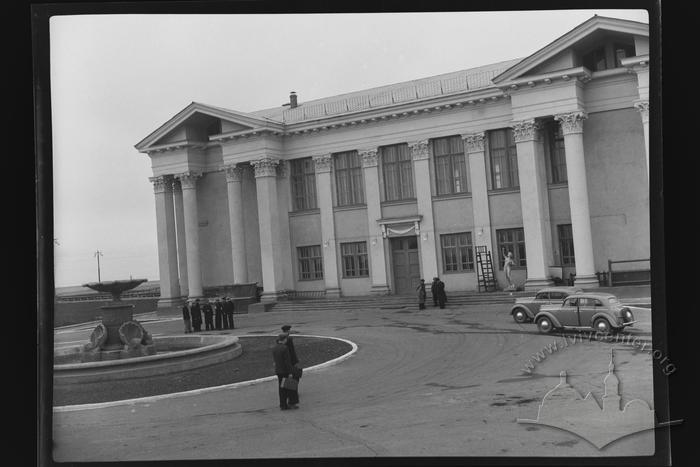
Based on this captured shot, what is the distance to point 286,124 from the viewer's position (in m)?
16.0

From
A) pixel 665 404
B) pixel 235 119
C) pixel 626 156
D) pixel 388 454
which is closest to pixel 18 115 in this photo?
pixel 235 119

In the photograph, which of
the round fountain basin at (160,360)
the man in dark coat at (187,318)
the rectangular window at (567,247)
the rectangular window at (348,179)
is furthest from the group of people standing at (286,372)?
the rectangular window at (567,247)

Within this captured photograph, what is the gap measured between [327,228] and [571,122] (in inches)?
282

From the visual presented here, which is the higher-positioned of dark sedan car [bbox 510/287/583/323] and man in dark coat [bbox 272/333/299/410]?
dark sedan car [bbox 510/287/583/323]

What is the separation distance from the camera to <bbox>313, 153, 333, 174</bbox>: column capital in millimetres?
15820

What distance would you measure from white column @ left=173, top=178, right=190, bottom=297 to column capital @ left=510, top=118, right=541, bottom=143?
8167mm

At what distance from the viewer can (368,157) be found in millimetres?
16125

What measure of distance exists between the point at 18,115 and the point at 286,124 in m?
7.22

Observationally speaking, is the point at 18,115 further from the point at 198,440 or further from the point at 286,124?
the point at 286,124

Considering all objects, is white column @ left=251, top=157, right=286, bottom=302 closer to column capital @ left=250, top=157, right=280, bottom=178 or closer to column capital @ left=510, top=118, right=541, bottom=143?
column capital @ left=250, top=157, right=280, bottom=178

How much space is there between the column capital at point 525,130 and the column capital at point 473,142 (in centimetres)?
83

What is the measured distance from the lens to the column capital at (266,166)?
48.6 ft

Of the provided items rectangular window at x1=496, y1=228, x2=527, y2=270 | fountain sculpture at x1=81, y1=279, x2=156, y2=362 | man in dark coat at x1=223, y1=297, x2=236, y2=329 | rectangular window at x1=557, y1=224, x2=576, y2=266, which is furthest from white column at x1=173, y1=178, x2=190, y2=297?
rectangular window at x1=557, y1=224, x2=576, y2=266

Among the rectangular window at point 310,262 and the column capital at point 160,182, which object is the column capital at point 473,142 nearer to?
the rectangular window at point 310,262
